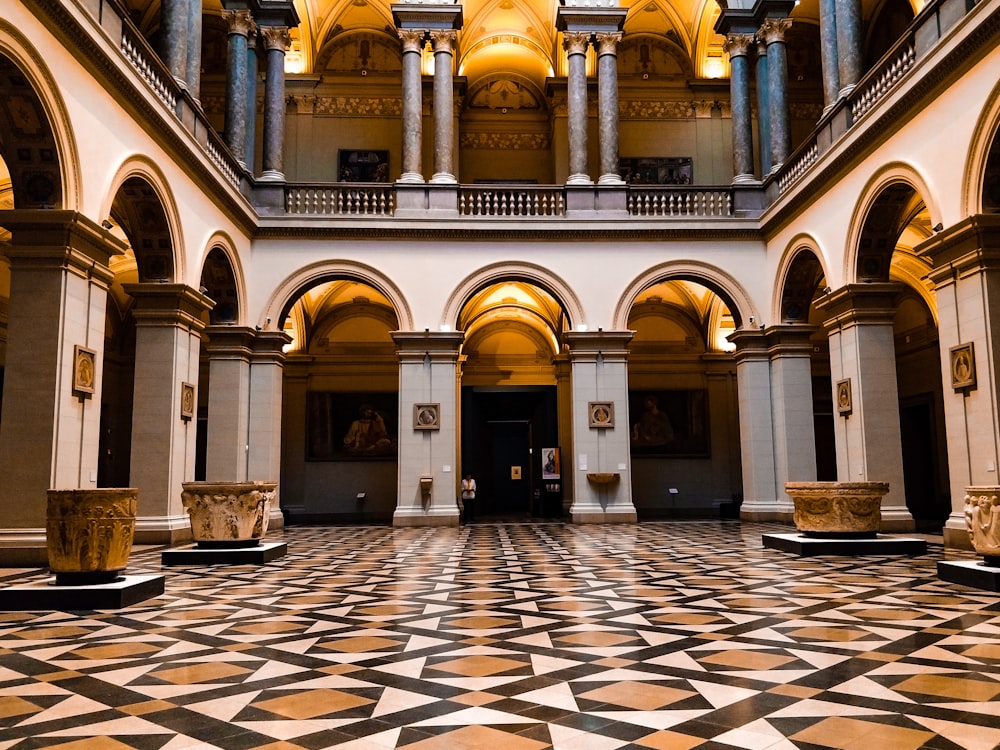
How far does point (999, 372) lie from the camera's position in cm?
1009

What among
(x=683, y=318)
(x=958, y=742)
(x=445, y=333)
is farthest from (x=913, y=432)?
(x=958, y=742)

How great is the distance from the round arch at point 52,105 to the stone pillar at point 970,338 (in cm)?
1101

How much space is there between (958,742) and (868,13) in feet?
67.6

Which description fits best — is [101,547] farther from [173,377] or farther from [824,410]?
[824,410]

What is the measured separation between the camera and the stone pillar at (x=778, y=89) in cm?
1762

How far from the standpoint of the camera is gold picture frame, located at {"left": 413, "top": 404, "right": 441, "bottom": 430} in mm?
16906

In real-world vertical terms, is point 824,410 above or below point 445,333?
below

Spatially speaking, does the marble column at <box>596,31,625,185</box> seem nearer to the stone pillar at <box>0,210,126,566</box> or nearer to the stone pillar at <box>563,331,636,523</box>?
the stone pillar at <box>563,331,636,523</box>

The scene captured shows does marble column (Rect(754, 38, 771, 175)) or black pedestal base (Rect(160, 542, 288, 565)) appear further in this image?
marble column (Rect(754, 38, 771, 175))

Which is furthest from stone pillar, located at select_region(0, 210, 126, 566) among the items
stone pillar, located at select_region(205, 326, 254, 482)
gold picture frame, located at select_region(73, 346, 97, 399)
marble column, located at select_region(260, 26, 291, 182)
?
marble column, located at select_region(260, 26, 291, 182)

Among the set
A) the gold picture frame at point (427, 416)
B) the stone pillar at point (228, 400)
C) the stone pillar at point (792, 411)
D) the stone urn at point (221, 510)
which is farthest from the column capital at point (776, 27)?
the stone urn at point (221, 510)

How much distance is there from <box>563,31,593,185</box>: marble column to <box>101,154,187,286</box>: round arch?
862 centimetres

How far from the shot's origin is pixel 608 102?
18.5 metres

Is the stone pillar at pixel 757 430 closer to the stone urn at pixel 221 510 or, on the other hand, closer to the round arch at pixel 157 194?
the stone urn at pixel 221 510
